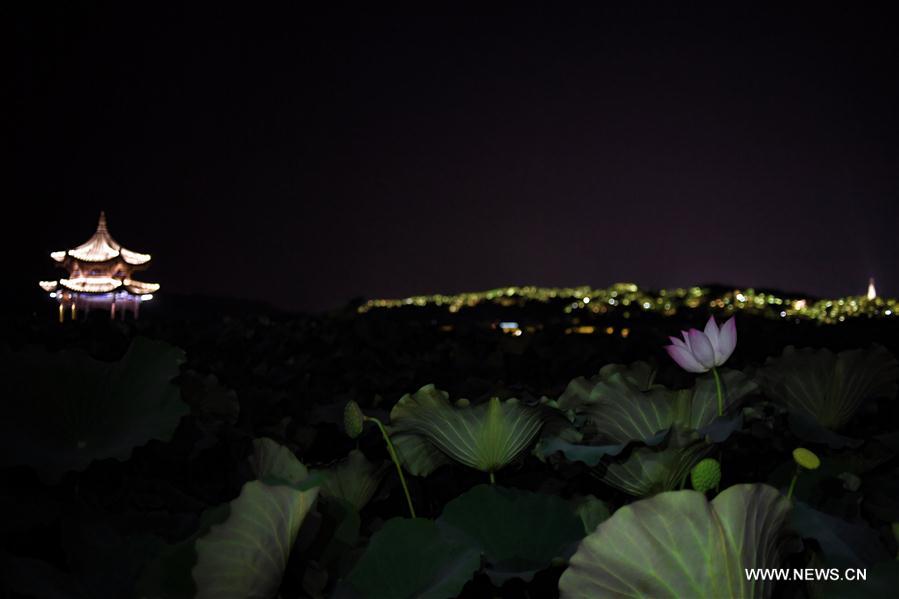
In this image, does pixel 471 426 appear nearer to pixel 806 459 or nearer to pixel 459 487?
pixel 459 487

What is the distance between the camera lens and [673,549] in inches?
31.6

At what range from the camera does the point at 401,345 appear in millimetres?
5680

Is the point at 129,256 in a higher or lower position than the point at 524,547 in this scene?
higher

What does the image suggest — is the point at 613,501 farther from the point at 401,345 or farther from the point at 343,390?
the point at 401,345

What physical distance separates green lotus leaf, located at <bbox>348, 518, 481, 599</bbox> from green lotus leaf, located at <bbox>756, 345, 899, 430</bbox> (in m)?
1.05

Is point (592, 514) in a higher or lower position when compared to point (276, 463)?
lower

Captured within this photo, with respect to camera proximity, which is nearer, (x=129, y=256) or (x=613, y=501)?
(x=613, y=501)

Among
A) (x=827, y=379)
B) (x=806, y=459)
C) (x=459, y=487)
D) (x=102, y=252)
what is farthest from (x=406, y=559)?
(x=102, y=252)

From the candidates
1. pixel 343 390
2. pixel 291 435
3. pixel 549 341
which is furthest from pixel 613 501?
pixel 549 341

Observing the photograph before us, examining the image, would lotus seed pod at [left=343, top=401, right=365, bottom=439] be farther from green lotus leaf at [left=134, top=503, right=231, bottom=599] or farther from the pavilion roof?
the pavilion roof

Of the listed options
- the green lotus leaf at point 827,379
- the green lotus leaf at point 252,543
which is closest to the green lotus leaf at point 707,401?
the green lotus leaf at point 827,379

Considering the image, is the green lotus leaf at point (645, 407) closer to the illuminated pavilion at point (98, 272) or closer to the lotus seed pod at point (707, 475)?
the lotus seed pod at point (707, 475)

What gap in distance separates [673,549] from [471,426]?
0.60 m

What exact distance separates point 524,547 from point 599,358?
3.29 m
